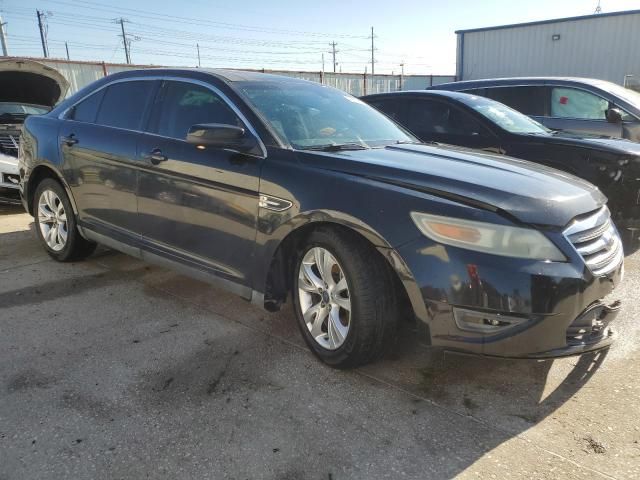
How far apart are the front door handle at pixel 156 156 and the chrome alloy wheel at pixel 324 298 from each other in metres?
1.31

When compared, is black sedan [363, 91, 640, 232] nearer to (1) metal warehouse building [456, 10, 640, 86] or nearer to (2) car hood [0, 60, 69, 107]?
(2) car hood [0, 60, 69, 107]

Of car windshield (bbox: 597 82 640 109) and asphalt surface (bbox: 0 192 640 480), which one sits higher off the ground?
car windshield (bbox: 597 82 640 109)

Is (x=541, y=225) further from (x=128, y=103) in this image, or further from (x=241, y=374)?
(x=128, y=103)

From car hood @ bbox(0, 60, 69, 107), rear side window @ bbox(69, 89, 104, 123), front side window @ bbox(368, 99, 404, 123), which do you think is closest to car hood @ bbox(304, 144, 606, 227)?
rear side window @ bbox(69, 89, 104, 123)

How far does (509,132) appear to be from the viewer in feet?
18.0

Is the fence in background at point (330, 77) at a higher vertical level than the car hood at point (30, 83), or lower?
higher

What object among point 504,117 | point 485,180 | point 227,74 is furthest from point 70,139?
point 504,117

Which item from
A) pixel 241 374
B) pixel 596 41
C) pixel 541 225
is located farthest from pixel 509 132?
pixel 596 41

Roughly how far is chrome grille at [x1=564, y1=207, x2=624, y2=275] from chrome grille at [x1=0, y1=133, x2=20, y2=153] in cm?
693

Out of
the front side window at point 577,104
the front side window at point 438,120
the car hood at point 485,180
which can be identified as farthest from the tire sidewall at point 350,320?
the front side window at point 577,104

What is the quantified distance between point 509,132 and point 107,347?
440 centimetres

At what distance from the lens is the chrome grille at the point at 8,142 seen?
689cm

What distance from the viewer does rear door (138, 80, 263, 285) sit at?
3.13 meters

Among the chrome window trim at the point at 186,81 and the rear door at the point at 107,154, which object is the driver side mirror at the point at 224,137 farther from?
the rear door at the point at 107,154
